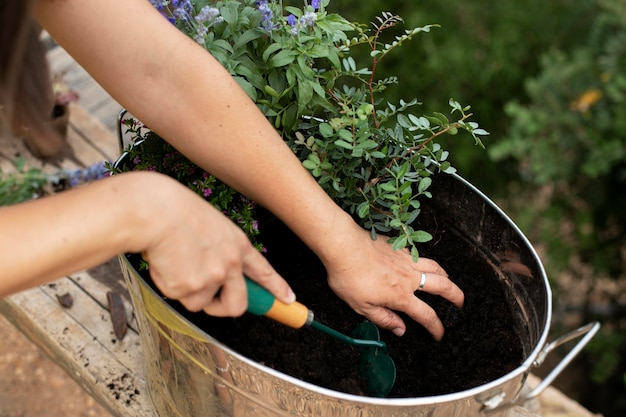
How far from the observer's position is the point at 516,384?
106 cm

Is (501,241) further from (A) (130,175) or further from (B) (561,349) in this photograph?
(B) (561,349)

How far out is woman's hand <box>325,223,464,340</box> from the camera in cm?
121

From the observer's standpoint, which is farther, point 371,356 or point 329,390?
point 371,356

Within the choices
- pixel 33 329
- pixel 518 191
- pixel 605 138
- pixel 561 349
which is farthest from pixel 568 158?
pixel 33 329

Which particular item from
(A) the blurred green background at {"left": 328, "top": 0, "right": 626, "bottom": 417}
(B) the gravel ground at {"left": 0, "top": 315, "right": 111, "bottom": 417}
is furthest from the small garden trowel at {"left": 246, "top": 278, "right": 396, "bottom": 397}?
(A) the blurred green background at {"left": 328, "top": 0, "right": 626, "bottom": 417}

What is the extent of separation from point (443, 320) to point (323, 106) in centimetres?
49

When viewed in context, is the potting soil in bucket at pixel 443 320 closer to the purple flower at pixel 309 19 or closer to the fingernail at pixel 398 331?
the fingernail at pixel 398 331

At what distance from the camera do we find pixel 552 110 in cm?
243

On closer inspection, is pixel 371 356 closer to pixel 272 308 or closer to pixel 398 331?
pixel 398 331

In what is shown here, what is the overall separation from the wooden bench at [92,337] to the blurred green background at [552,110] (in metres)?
0.90

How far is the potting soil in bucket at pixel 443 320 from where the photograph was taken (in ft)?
4.00

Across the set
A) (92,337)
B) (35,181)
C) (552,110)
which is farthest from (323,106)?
(552,110)

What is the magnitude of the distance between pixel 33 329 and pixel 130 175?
966 millimetres

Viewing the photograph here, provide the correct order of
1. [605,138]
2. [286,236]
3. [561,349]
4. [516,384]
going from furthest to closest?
[561,349], [605,138], [286,236], [516,384]
